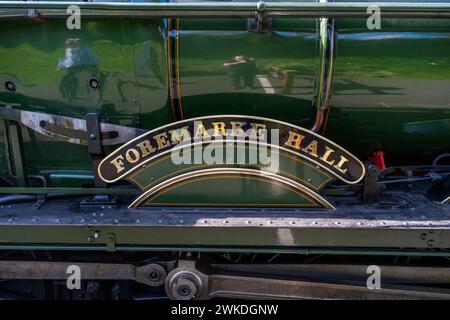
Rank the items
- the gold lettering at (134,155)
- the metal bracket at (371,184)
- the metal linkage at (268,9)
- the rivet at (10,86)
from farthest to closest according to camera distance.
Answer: the rivet at (10,86)
the metal bracket at (371,184)
the gold lettering at (134,155)
the metal linkage at (268,9)

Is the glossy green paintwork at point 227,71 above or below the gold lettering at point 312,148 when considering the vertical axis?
above

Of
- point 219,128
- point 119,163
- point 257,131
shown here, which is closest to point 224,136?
point 219,128

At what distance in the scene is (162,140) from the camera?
6.75 ft

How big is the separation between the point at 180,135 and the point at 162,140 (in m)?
0.10

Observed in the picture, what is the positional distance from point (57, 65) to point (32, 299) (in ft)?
4.96

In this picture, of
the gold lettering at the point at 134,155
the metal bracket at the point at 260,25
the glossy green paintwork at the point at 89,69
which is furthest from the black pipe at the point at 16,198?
the metal bracket at the point at 260,25

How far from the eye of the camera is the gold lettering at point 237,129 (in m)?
2.02

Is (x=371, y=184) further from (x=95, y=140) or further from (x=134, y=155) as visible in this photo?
(x=95, y=140)

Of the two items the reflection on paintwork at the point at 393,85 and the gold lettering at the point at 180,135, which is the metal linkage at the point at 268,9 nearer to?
the reflection on paintwork at the point at 393,85

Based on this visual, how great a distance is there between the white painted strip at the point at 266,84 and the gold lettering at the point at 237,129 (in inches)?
12.5

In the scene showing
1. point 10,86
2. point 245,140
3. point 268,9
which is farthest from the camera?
point 10,86

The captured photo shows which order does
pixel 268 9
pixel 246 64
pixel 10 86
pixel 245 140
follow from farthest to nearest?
pixel 10 86 < pixel 246 64 < pixel 245 140 < pixel 268 9

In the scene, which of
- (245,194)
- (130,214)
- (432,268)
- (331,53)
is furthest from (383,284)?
(130,214)

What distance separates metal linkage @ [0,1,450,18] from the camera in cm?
186
